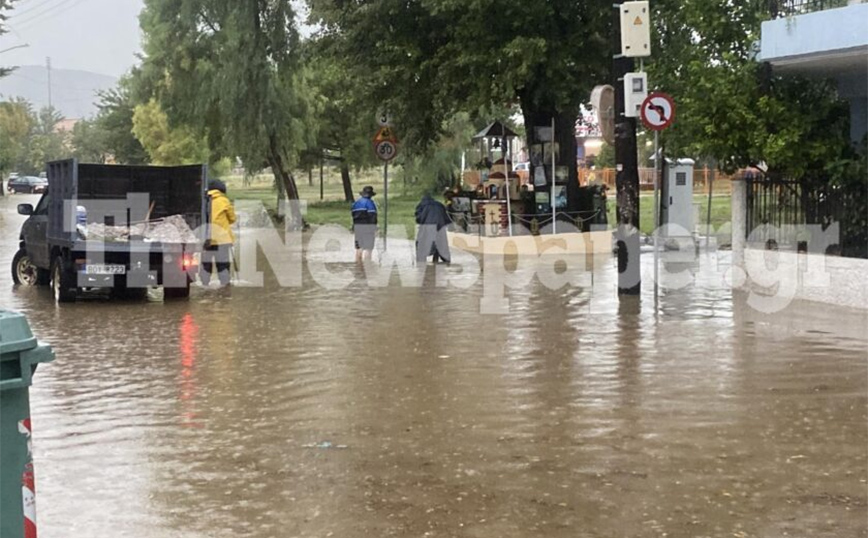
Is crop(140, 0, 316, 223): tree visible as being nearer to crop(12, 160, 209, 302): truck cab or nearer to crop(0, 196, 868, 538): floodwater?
crop(12, 160, 209, 302): truck cab

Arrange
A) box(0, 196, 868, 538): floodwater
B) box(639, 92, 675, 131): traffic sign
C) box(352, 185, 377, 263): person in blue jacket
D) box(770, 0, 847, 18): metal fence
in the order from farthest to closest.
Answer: box(352, 185, 377, 263): person in blue jacket, box(770, 0, 847, 18): metal fence, box(639, 92, 675, 131): traffic sign, box(0, 196, 868, 538): floodwater

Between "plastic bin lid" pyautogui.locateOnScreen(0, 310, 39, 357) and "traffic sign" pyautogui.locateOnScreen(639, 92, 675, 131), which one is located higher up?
"traffic sign" pyautogui.locateOnScreen(639, 92, 675, 131)

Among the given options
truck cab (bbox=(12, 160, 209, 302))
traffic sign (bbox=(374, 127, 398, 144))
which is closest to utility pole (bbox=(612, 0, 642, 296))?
truck cab (bbox=(12, 160, 209, 302))

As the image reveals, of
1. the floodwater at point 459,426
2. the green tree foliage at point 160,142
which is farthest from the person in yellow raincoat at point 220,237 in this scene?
the green tree foliage at point 160,142

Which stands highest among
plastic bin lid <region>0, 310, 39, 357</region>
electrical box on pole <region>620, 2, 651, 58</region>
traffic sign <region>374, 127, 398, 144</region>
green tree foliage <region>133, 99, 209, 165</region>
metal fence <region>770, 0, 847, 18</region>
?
green tree foliage <region>133, 99, 209, 165</region>

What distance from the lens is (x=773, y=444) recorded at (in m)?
7.27

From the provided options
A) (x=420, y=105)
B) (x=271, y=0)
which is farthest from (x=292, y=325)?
(x=271, y=0)

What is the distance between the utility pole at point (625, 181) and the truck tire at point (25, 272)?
9.50m

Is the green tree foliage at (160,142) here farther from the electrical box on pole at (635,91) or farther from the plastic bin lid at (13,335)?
the plastic bin lid at (13,335)

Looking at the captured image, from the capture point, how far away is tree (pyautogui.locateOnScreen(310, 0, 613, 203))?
2245cm

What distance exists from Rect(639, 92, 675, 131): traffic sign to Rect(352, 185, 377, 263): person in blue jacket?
918 centimetres

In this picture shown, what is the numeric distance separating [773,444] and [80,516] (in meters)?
4.38

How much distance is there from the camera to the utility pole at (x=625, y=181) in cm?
1503

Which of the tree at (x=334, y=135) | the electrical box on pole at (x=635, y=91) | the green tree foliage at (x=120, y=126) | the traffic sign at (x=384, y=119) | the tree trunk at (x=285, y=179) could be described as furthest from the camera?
the green tree foliage at (x=120, y=126)
